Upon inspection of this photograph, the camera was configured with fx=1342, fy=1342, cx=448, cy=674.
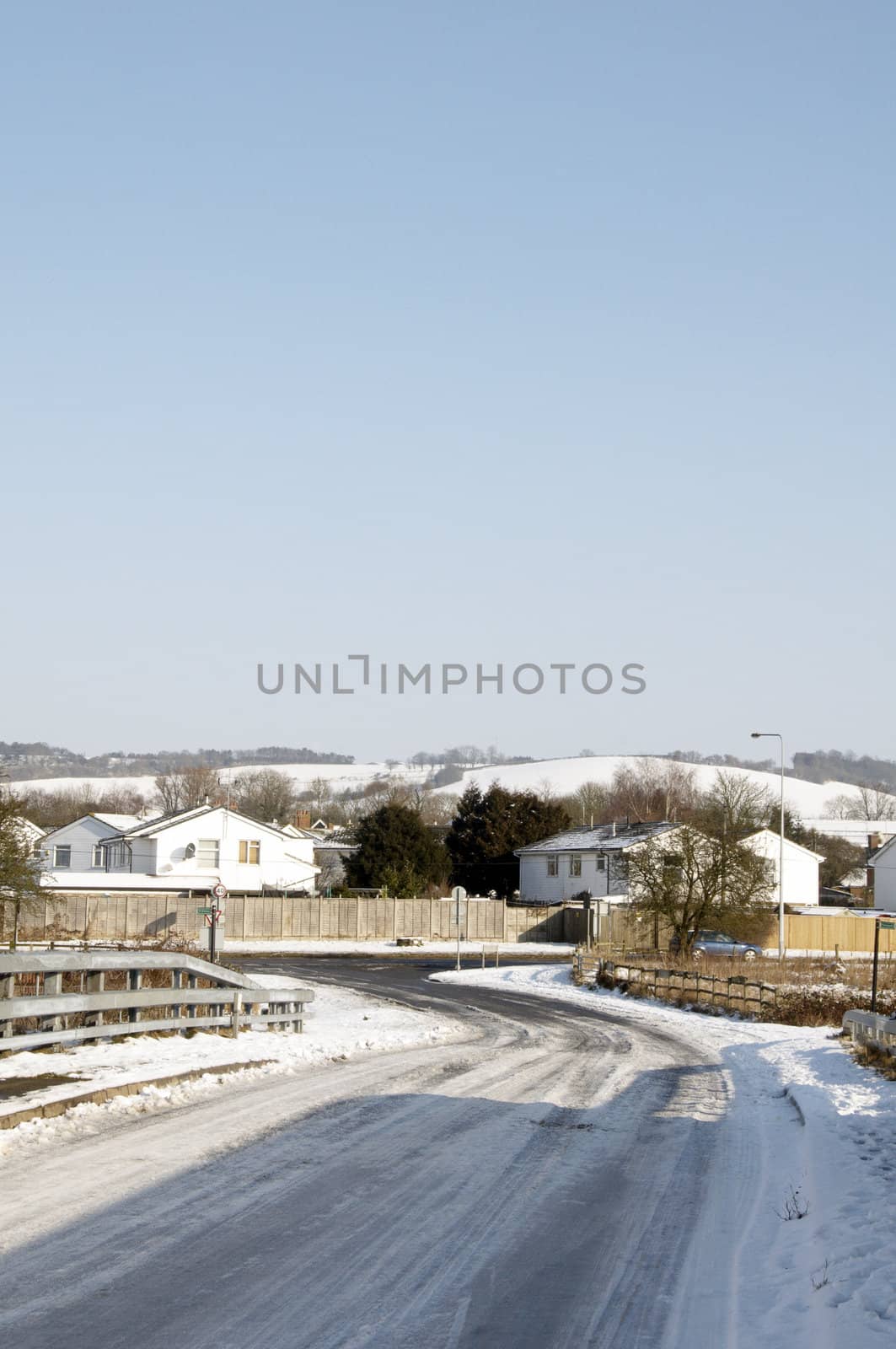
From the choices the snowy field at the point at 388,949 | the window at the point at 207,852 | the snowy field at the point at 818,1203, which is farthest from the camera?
the window at the point at 207,852

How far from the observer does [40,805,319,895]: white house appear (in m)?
79.2

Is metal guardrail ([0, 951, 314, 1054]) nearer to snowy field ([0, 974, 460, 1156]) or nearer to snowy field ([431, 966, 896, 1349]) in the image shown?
snowy field ([0, 974, 460, 1156])

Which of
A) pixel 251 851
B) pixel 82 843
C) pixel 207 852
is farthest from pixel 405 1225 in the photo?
pixel 82 843

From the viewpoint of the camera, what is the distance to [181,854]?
81062 mm

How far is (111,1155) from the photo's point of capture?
11.5 m

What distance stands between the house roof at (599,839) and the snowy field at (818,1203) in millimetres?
57803

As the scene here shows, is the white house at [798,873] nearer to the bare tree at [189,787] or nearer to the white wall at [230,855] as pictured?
the white wall at [230,855]

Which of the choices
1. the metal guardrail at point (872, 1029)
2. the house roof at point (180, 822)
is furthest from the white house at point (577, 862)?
the metal guardrail at point (872, 1029)

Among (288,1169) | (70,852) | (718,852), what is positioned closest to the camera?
(288,1169)

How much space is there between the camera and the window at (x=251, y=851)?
274 feet

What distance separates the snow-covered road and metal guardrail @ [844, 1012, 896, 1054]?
178 inches

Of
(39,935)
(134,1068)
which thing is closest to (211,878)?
(39,935)

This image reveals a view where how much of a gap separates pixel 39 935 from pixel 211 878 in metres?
21.8

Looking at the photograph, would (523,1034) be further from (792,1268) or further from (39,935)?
(39,935)
